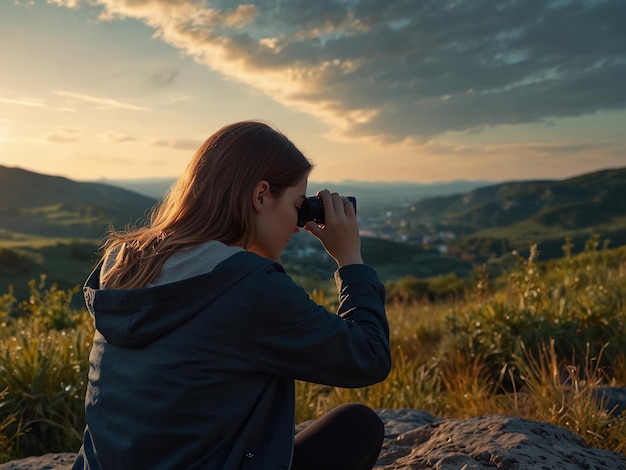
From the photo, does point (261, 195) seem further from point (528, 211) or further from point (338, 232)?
point (528, 211)

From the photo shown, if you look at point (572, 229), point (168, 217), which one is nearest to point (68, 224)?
point (572, 229)

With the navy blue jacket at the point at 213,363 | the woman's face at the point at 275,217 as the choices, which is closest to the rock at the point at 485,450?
the navy blue jacket at the point at 213,363

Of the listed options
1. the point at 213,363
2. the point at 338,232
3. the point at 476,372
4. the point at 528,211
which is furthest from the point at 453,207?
the point at 213,363

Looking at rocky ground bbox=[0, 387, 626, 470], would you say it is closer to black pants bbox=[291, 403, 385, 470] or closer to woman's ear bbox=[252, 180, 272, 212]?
black pants bbox=[291, 403, 385, 470]

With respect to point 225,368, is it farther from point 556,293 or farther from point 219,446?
point 556,293

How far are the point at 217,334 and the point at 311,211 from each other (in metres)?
0.65

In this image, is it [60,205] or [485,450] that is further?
[60,205]

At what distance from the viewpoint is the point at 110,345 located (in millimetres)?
1778

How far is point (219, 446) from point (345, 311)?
601 millimetres

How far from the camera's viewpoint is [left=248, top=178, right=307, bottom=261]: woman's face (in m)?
1.89

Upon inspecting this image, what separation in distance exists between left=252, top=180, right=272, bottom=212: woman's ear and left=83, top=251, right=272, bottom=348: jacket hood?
0.24 m

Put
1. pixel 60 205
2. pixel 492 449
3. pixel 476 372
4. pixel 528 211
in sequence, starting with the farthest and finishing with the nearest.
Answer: pixel 528 211 < pixel 60 205 < pixel 476 372 < pixel 492 449

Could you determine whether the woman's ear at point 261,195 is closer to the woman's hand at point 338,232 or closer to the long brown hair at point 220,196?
the long brown hair at point 220,196

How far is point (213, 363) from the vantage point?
1604 millimetres
